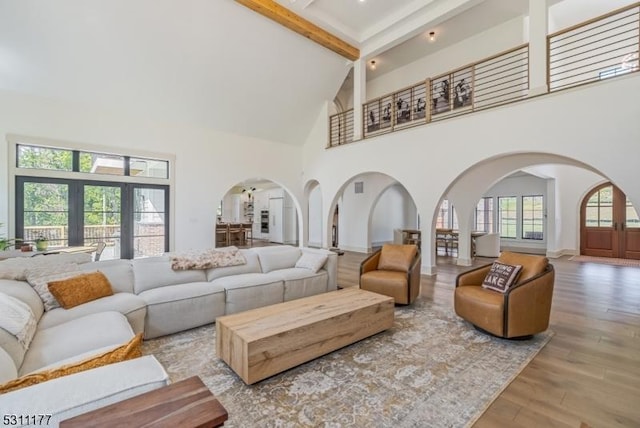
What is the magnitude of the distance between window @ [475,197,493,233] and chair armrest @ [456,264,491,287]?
8.19 metres

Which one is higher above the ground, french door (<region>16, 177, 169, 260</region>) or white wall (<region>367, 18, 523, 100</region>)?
white wall (<region>367, 18, 523, 100</region>)

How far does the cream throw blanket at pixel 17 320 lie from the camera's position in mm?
1883

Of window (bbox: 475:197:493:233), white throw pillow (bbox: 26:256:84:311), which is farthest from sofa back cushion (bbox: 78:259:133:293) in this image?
window (bbox: 475:197:493:233)

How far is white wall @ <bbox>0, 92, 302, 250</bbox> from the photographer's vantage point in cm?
539

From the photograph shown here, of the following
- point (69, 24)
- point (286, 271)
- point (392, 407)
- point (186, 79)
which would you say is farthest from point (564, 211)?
point (69, 24)

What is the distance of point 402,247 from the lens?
4723mm

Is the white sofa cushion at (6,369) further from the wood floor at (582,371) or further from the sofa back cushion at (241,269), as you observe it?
the wood floor at (582,371)

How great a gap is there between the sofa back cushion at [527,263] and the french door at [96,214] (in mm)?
6787

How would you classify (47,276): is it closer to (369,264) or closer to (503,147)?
(369,264)

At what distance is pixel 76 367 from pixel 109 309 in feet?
5.40

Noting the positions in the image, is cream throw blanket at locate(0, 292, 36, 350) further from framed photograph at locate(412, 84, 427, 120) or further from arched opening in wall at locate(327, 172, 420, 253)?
framed photograph at locate(412, 84, 427, 120)

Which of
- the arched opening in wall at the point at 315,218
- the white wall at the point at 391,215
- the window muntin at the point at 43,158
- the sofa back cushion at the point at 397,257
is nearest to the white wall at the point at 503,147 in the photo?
the sofa back cushion at the point at 397,257

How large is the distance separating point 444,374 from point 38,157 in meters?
7.47

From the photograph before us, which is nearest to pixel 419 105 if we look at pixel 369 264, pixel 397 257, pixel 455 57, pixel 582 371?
pixel 455 57
